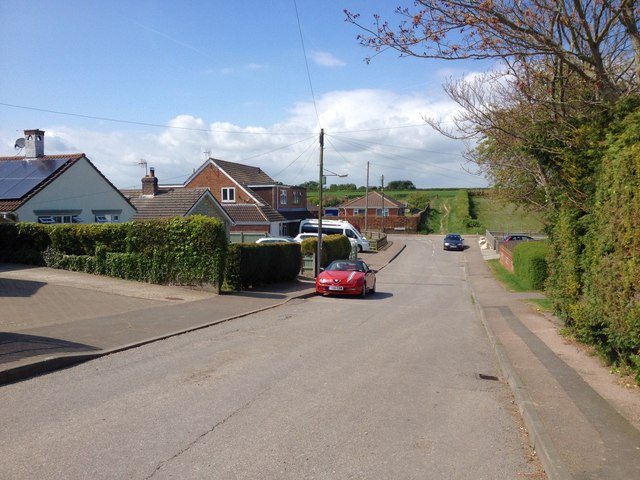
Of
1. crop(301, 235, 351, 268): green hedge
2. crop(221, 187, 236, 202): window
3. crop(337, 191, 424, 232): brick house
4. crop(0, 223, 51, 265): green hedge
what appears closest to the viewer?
crop(0, 223, 51, 265): green hedge

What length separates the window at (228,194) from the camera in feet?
166

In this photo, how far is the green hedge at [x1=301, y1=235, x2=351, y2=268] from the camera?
2945 centimetres

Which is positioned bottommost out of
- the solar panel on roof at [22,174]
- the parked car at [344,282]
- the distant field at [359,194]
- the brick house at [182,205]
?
the parked car at [344,282]

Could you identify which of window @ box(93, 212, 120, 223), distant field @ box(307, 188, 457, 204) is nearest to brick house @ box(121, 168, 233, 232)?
window @ box(93, 212, 120, 223)

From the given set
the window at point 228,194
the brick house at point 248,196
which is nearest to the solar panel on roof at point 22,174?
the brick house at point 248,196

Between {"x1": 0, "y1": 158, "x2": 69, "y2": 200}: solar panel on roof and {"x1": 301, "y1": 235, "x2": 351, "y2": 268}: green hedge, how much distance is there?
13969 mm

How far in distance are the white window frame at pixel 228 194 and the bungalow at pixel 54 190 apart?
16.0m

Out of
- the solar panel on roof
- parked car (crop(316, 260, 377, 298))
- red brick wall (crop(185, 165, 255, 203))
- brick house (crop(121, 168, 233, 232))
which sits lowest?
parked car (crop(316, 260, 377, 298))

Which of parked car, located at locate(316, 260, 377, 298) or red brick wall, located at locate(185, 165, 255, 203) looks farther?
red brick wall, located at locate(185, 165, 255, 203)

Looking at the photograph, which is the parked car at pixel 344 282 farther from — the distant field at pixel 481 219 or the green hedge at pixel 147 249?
the distant field at pixel 481 219

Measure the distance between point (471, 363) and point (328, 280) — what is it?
11673mm

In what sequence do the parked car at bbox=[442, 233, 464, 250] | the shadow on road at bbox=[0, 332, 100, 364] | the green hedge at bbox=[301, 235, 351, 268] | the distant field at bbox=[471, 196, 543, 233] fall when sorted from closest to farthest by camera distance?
the shadow on road at bbox=[0, 332, 100, 364] → the green hedge at bbox=[301, 235, 351, 268] → the parked car at bbox=[442, 233, 464, 250] → the distant field at bbox=[471, 196, 543, 233]

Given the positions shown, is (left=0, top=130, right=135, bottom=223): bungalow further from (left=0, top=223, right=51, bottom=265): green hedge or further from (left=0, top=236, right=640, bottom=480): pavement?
(left=0, top=236, right=640, bottom=480): pavement

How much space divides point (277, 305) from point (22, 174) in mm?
19259
